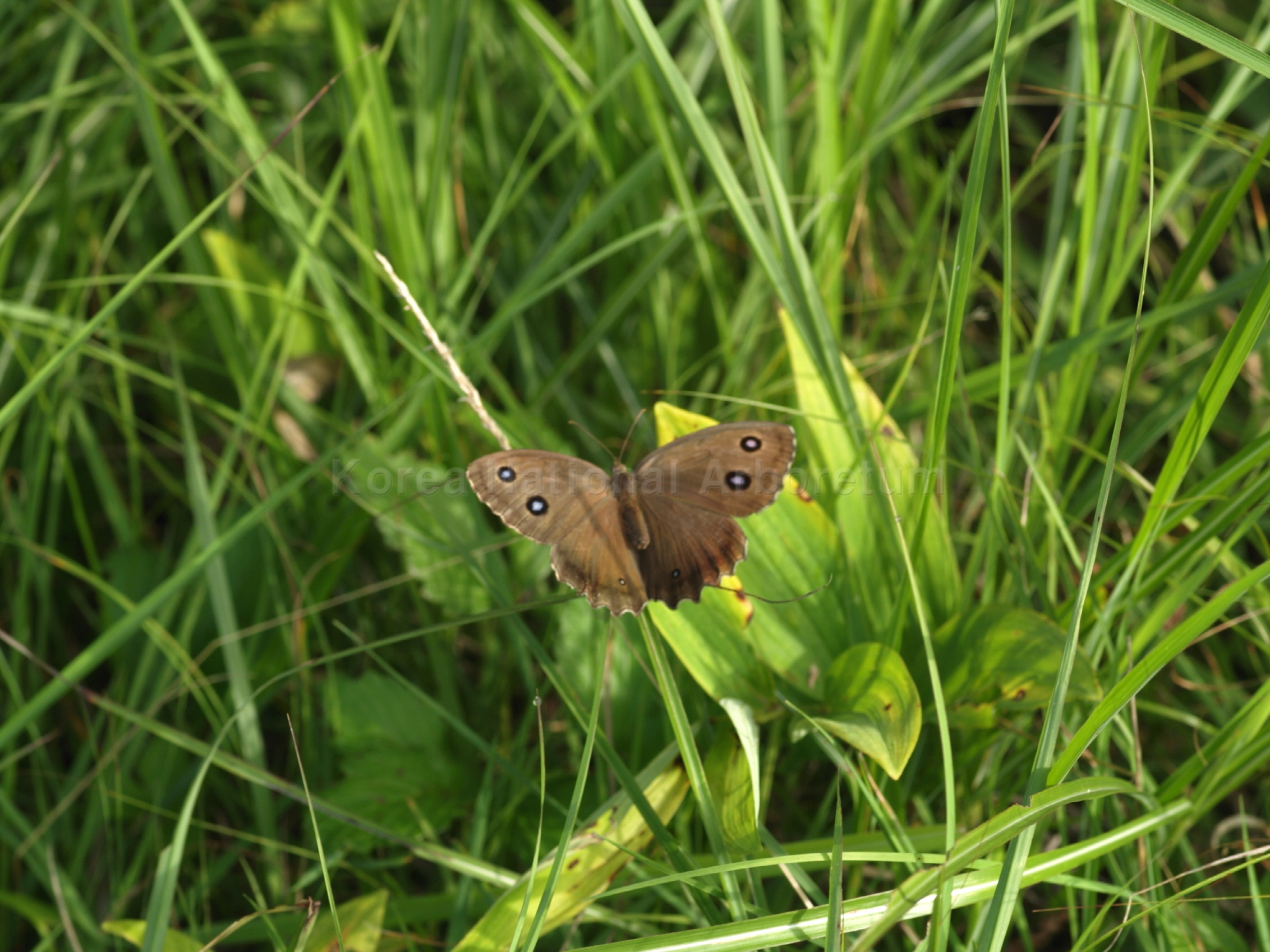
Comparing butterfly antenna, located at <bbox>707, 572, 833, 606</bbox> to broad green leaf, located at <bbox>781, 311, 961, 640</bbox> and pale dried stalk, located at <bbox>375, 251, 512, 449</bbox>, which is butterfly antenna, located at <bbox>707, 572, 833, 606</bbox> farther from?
pale dried stalk, located at <bbox>375, 251, 512, 449</bbox>

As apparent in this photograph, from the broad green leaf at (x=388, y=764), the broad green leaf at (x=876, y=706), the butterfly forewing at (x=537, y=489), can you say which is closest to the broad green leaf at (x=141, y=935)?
the broad green leaf at (x=388, y=764)

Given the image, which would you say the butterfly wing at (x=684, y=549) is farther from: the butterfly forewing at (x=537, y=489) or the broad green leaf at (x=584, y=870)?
the broad green leaf at (x=584, y=870)

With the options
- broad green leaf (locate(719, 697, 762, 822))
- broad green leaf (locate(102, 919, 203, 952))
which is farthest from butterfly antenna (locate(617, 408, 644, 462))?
broad green leaf (locate(102, 919, 203, 952))

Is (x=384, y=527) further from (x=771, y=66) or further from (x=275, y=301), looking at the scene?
(x=771, y=66)

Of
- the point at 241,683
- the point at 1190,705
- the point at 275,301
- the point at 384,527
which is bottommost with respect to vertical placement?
the point at 1190,705

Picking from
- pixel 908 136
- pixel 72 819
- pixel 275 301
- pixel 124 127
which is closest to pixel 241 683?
pixel 72 819

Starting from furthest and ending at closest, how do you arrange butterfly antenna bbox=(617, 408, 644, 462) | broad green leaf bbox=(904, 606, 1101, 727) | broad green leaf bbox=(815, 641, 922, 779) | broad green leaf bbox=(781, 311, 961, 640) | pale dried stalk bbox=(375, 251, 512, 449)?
broad green leaf bbox=(781, 311, 961, 640) → butterfly antenna bbox=(617, 408, 644, 462) → broad green leaf bbox=(904, 606, 1101, 727) → broad green leaf bbox=(815, 641, 922, 779) → pale dried stalk bbox=(375, 251, 512, 449)
